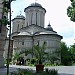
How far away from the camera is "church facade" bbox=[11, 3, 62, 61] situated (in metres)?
47.0

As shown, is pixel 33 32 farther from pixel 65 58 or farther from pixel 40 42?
pixel 65 58

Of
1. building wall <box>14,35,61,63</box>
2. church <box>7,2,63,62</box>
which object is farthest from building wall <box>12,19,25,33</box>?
building wall <box>14,35,61,63</box>

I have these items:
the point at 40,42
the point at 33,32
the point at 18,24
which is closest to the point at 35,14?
the point at 33,32

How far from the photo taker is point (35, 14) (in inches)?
2031

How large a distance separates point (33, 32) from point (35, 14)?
384cm

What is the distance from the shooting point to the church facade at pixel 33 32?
4703 centimetres

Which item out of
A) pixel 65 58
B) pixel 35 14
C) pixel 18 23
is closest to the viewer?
pixel 65 58

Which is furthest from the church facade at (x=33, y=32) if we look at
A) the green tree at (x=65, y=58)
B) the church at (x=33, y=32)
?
the green tree at (x=65, y=58)

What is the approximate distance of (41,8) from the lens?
51.8 meters

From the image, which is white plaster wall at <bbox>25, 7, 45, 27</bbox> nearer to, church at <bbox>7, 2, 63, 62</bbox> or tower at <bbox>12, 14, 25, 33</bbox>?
church at <bbox>7, 2, 63, 62</bbox>

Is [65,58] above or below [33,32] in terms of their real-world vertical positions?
below

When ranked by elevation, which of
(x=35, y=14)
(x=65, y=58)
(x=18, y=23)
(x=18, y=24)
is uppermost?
(x=35, y=14)

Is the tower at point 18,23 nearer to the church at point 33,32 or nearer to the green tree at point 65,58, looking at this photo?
the church at point 33,32

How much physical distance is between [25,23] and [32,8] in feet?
12.7
